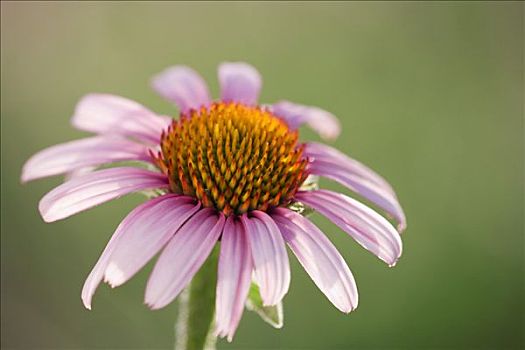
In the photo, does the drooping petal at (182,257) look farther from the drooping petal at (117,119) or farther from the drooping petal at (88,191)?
the drooping petal at (117,119)

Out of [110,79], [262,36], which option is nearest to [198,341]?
[110,79]

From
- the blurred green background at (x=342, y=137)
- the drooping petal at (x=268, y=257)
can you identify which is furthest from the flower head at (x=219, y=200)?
the blurred green background at (x=342, y=137)

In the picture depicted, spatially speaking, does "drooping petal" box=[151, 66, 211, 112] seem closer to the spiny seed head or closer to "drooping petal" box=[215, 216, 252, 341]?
the spiny seed head

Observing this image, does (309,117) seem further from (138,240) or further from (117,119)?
(138,240)

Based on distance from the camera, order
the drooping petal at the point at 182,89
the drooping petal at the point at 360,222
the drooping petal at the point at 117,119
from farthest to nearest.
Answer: the drooping petal at the point at 182,89 → the drooping petal at the point at 117,119 → the drooping petal at the point at 360,222

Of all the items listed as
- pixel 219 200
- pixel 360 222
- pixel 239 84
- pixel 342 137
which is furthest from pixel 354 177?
pixel 342 137

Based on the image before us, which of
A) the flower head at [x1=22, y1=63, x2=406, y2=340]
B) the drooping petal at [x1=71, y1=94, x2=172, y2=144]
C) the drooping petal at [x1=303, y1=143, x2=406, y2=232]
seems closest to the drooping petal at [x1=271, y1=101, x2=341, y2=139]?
the flower head at [x1=22, y1=63, x2=406, y2=340]
